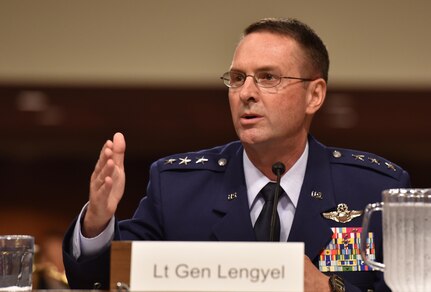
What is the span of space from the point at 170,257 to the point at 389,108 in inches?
146

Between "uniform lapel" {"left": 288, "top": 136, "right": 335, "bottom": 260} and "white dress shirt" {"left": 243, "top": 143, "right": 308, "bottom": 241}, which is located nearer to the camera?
"uniform lapel" {"left": 288, "top": 136, "right": 335, "bottom": 260}

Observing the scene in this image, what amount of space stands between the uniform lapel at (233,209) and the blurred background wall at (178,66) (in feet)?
8.64

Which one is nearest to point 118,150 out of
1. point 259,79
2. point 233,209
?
point 233,209

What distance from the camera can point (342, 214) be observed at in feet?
8.05

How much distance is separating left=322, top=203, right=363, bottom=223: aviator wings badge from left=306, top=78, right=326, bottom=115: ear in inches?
16.4

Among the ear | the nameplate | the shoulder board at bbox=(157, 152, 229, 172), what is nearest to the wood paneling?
the ear

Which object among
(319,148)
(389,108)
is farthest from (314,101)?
(389,108)

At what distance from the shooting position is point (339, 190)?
2555 mm

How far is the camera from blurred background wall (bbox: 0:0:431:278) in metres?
5.16

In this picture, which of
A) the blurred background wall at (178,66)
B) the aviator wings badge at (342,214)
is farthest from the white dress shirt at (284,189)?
the blurred background wall at (178,66)

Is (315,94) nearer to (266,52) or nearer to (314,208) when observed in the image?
(266,52)

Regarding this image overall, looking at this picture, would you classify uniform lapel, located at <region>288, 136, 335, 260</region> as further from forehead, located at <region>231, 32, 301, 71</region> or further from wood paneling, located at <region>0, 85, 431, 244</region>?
wood paneling, located at <region>0, 85, 431, 244</region>

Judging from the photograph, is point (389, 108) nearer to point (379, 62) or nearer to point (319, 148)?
point (379, 62)

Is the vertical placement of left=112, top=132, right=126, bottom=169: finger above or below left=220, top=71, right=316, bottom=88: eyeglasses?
below
